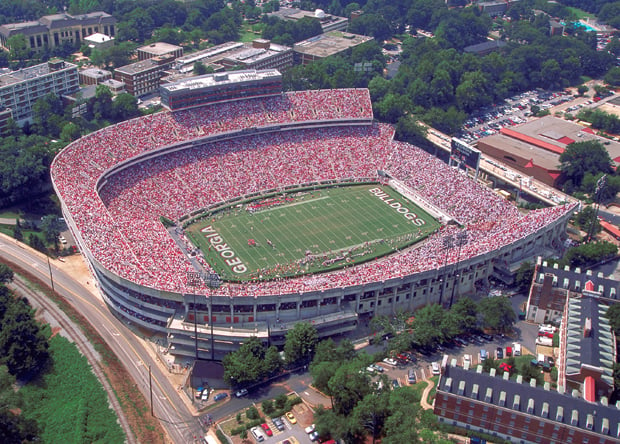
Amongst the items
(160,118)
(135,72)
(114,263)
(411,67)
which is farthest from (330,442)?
(411,67)

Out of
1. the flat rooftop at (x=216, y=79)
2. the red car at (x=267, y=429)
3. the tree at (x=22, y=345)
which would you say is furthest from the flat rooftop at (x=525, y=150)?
the tree at (x=22, y=345)

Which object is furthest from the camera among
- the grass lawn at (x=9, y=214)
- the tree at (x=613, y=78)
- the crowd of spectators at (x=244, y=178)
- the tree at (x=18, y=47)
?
the tree at (x=613, y=78)

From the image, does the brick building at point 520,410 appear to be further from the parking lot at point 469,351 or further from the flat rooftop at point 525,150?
the flat rooftop at point 525,150

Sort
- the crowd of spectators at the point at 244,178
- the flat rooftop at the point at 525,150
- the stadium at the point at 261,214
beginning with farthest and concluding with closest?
the flat rooftop at the point at 525,150 → the crowd of spectators at the point at 244,178 → the stadium at the point at 261,214

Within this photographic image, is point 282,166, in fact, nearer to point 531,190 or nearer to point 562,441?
point 531,190

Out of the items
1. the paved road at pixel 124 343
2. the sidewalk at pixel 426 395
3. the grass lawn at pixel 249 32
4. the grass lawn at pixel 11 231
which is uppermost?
the grass lawn at pixel 249 32

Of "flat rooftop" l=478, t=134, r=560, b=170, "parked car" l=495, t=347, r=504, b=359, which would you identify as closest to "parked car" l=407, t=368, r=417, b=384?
"parked car" l=495, t=347, r=504, b=359
